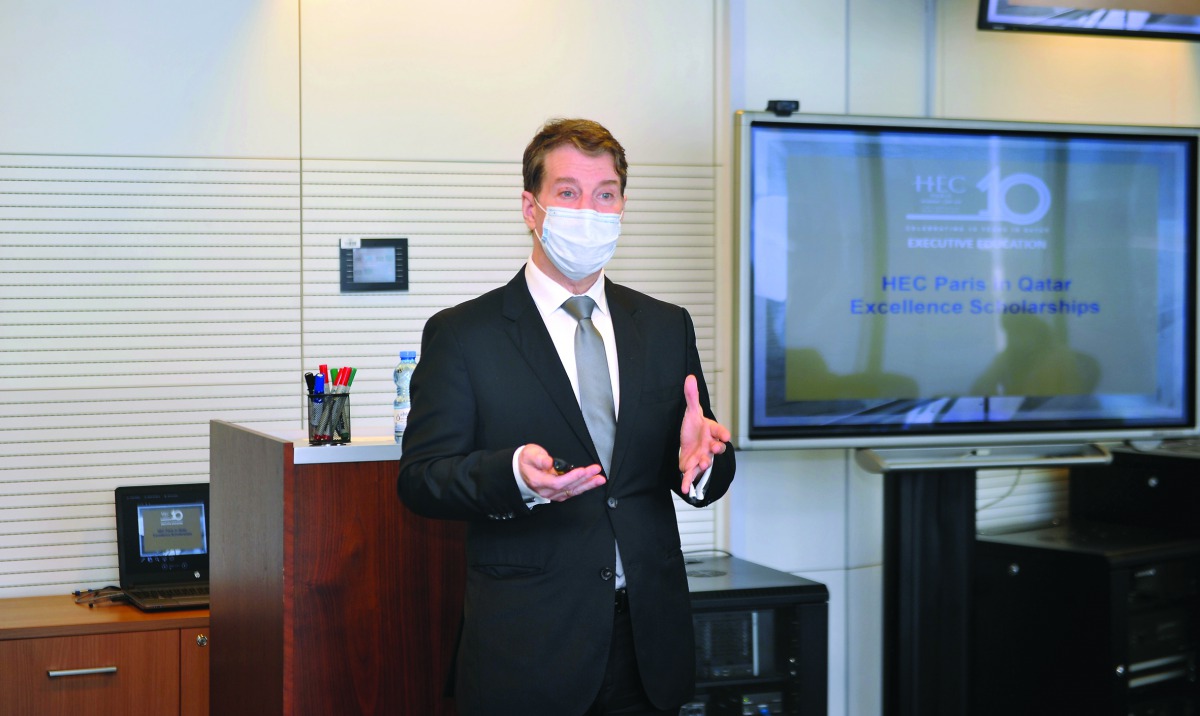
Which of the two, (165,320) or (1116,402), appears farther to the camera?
(1116,402)

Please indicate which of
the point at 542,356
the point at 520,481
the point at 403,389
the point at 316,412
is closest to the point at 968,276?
the point at 403,389

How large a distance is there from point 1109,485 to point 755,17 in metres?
2.27

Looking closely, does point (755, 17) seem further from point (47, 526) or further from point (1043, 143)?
point (47, 526)

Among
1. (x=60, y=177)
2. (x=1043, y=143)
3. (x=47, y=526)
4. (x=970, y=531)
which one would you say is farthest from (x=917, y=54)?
(x=47, y=526)

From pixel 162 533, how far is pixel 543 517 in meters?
2.07

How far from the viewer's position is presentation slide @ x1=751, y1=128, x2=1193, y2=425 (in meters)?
3.69

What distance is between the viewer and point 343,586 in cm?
224

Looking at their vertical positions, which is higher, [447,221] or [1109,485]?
[447,221]

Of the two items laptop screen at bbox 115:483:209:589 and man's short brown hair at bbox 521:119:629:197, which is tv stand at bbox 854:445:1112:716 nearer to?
man's short brown hair at bbox 521:119:629:197

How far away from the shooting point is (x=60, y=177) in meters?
3.56

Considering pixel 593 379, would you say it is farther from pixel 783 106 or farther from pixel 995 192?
pixel 995 192

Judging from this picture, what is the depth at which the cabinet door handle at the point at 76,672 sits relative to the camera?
3.17 m

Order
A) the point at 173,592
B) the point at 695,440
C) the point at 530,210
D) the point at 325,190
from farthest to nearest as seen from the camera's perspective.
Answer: the point at 325,190 < the point at 173,592 < the point at 530,210 < the point at 695,440

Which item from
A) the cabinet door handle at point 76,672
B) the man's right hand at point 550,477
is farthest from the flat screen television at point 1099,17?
the cabinet door handle at point 76,672
